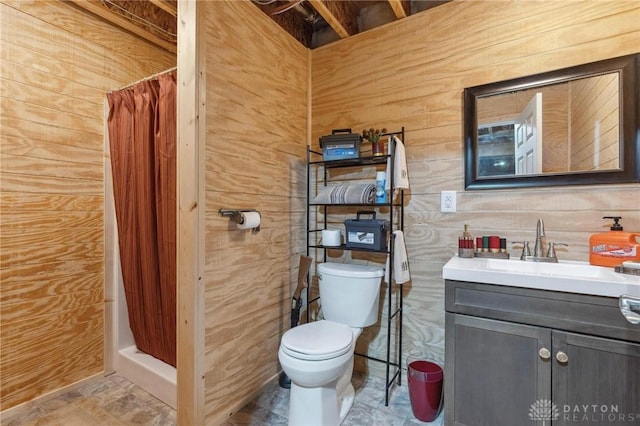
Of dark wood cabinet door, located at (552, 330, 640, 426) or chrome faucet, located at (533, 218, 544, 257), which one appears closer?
dark wood cabinet door, located at (552, 330, 640, 426)

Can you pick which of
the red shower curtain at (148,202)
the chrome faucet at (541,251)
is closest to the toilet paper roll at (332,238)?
the red shower curtain at (148,202)

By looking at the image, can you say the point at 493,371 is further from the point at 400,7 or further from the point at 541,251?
the point at 400,7

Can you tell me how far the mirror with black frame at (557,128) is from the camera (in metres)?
1.38

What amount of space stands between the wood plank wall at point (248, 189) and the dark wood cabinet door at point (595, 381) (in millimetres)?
1454

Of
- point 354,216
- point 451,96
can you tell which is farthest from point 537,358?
point 451,96

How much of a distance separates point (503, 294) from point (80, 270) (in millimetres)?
2372

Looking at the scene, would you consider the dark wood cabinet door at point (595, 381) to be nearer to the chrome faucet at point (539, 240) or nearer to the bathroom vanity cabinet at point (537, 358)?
the bathroom vanity cabinet at point (537, 358)

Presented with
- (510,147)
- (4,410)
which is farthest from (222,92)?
(4,410)

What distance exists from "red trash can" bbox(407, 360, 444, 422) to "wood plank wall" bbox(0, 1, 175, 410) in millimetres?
2003

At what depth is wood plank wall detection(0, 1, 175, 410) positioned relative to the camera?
1589 mm

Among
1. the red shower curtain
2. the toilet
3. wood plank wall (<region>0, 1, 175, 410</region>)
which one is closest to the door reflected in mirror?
the toilet

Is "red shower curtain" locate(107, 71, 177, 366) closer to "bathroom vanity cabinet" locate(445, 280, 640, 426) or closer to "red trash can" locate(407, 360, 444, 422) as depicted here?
"red trash can" locate(407, 360, 444, 422)

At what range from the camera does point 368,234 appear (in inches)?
69.7

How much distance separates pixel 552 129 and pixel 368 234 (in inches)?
43.5
